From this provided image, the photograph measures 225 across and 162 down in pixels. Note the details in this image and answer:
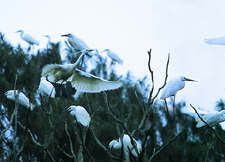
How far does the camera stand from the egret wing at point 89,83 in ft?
4.82

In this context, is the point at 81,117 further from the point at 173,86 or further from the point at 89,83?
the point at 173,86

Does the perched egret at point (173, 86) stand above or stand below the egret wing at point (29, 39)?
above

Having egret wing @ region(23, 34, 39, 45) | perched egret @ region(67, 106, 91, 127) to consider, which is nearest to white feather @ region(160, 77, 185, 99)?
perched egret @ region(67, 106, 91, 127)

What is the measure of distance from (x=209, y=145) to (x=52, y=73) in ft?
2.04

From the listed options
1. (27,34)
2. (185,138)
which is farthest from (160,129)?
(27,34)

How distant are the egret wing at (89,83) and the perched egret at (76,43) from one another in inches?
5.6

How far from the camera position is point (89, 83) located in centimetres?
152

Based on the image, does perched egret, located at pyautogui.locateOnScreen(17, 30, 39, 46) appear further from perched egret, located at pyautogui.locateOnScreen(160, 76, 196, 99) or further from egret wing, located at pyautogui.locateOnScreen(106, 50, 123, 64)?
perched egret, located at pyautogui.locateOnScreen(160, 76, 196, 99)

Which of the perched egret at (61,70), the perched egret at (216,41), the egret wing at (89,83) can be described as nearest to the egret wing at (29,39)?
the egret wing at (89,83)

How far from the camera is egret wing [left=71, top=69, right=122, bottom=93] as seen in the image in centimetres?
147

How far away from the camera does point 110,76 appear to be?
8266 mm

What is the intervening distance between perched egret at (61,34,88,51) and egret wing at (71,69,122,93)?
0.46 ft

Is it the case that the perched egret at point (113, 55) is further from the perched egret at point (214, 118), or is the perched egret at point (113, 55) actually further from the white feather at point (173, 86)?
the perched egret at point (214, 118)

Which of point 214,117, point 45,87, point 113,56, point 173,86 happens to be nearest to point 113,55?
point 113,56
